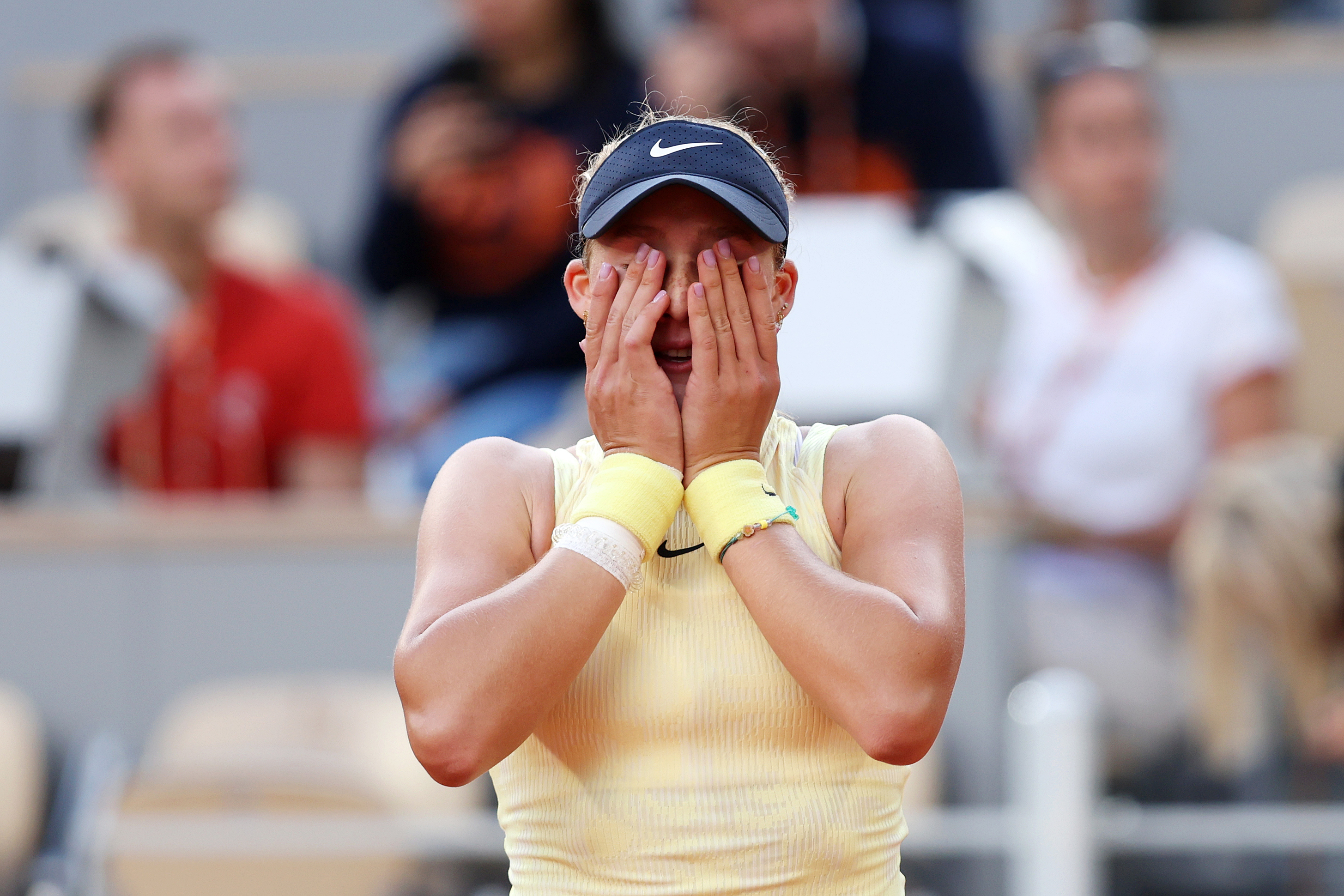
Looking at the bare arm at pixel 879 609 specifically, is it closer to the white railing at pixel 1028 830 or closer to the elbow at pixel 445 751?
the elbow at pixel 445 751

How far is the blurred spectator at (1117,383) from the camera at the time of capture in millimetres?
3396

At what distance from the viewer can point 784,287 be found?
151 cm

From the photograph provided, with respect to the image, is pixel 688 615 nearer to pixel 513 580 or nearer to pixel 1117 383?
pixel 513 580

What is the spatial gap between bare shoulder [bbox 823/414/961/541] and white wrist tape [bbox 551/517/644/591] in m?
0.20

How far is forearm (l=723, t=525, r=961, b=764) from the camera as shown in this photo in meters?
1.35

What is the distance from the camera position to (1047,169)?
13.5 ft

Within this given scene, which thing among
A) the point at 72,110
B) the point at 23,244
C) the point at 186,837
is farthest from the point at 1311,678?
the point at 72,110

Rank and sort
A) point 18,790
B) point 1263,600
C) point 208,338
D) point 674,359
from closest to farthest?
1. point 674,359
2. point 1263,600
3. point 18,790
4. point 208,338

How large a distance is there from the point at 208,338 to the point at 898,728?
3005 mm

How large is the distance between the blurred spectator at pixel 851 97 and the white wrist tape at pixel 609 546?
285 cm

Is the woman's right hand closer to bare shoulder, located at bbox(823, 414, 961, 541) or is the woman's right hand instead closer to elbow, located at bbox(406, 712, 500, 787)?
bare shoulder, located at bbox(823, 414, 961, 541)

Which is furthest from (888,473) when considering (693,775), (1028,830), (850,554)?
(1028,830)

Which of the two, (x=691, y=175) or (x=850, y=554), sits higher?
(x=691, y=175)

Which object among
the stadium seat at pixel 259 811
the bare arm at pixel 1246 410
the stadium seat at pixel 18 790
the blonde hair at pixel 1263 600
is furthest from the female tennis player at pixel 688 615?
the bare arm at pixel 1246 410
